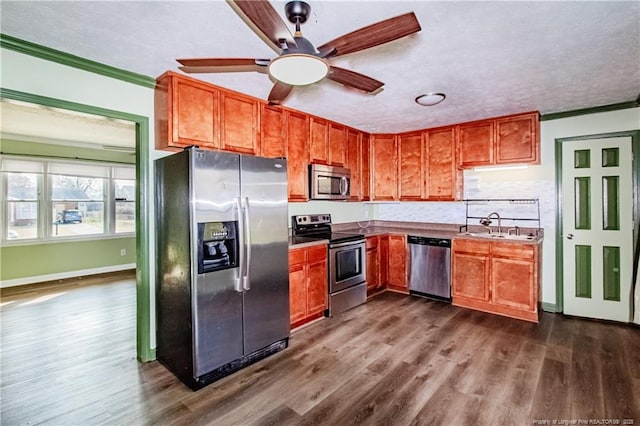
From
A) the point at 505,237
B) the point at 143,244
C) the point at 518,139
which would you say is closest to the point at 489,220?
the point at 505,237

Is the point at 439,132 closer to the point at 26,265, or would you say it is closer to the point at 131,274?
the point at 131,274

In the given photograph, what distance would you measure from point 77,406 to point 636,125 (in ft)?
19.3

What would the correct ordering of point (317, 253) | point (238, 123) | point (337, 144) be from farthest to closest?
point (337, 144) < point (317, 253) < point (238, 123)

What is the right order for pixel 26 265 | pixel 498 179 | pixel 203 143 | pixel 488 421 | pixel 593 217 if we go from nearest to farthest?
1. pixel 488 421
2. pixel 203 143
3. pixel 593 217
4. pixel 498 179
5. pixel 26 265

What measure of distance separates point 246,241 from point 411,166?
317 centimetres

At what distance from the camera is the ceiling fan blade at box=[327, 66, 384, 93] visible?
6.26 feet

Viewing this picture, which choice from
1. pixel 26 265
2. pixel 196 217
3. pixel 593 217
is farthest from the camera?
pixel 26 265

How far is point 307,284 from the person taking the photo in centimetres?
347

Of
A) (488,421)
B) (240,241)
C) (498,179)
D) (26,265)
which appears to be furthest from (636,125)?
(26,265)

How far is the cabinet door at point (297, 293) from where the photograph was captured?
10.8 feet

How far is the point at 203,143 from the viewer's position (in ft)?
9.31

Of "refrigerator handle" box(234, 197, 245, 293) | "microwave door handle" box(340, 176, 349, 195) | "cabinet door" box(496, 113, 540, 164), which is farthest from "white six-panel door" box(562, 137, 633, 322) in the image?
"refrigerator handle" box(234, 197, 245, 293)

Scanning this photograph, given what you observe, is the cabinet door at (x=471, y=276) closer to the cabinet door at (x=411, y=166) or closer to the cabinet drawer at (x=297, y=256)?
the cabinet door at (x=411, y=166)

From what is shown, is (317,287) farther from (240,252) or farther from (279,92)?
(279,92)
